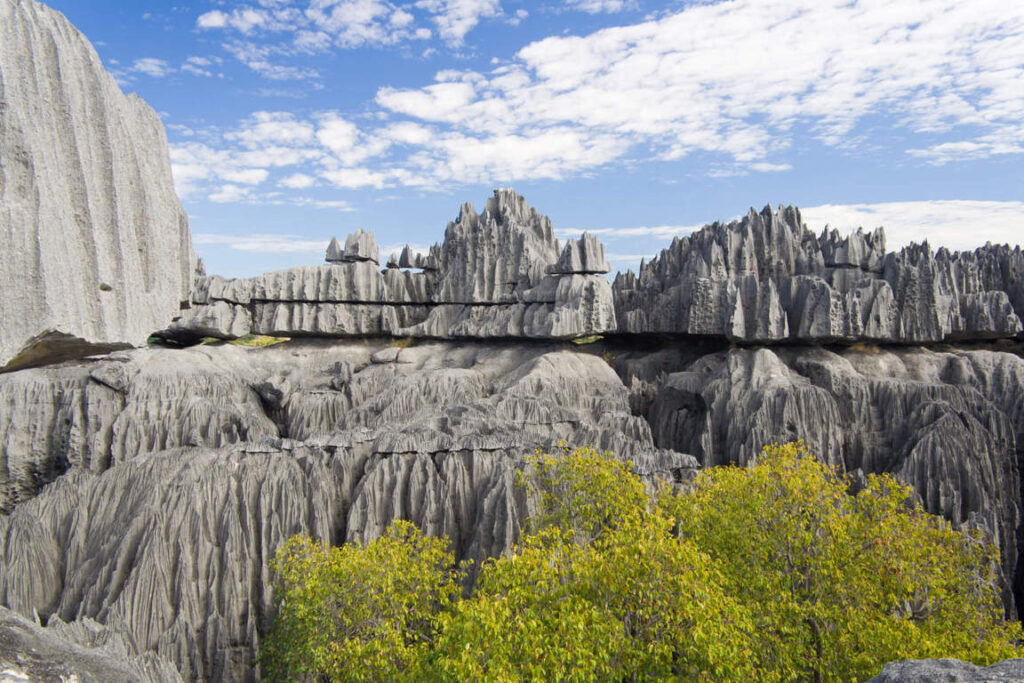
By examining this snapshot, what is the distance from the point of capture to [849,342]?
38.4 m

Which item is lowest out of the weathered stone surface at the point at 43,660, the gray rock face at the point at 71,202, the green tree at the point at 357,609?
the green tree at the point at 357,609

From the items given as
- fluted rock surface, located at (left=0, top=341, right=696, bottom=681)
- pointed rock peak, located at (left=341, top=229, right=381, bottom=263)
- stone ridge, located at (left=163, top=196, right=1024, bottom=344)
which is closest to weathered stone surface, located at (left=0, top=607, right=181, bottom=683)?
fluted rock surface, located at (left=0, top=341, right=696, bottom=681)

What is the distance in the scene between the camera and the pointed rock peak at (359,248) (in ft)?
149

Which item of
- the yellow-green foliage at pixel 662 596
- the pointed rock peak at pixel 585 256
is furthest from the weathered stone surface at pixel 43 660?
the pointed rock peak at pixel 585 256

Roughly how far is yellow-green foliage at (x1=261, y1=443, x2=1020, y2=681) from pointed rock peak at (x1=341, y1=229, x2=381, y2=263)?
3084 centimetres

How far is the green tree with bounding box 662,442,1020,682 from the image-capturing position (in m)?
13.6

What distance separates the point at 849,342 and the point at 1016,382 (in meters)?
7.85

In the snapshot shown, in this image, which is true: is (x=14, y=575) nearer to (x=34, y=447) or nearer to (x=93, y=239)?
(x=34, y=447)

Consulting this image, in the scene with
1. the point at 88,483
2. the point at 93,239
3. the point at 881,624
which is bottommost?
the point at 881,624

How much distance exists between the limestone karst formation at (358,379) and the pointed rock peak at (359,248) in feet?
0.69

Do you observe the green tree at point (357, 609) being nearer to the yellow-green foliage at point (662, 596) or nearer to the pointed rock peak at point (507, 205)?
the yellow-green foliage at point (662, 596)

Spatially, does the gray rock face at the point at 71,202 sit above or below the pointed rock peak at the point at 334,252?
below

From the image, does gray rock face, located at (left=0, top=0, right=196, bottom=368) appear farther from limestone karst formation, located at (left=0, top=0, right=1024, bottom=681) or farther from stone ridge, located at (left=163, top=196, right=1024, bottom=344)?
stone ridge, located at (left=163, top=196, right=1024, bottom=344)

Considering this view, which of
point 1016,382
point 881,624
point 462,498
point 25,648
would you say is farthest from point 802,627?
point 1016,382
